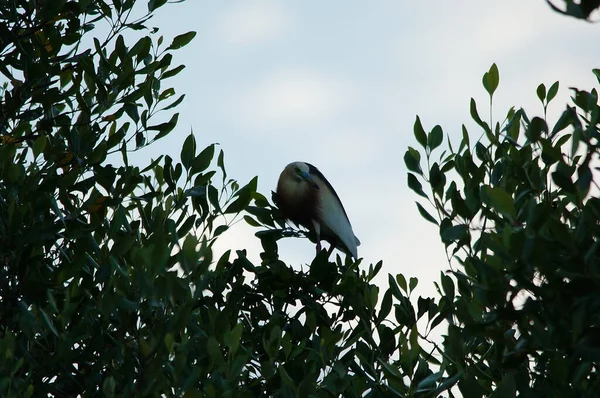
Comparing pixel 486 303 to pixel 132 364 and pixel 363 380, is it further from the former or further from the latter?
pixel 132 364

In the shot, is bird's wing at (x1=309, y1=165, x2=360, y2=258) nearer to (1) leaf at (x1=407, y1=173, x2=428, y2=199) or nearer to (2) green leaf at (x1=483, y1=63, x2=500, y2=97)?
(1) leaf at (x1=407, y1=173, x2=428, y2=199)

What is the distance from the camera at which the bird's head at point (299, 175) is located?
727 cm

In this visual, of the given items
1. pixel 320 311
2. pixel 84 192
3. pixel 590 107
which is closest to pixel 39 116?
pixel 84 192

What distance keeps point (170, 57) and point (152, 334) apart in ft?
8.32

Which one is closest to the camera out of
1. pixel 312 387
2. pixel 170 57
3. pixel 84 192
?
pixel 312 387

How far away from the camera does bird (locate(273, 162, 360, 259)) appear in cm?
680

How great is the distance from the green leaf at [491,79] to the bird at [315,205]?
327 cm

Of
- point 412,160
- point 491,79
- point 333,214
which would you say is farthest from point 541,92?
point 333,214

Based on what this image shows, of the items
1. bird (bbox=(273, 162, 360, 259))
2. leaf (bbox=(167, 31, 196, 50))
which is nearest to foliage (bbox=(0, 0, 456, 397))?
leaf (bbox=(167, 31, 196, 50))

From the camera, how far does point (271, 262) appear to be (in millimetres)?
4664

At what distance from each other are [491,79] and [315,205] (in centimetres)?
359

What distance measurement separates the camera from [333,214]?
7.09m

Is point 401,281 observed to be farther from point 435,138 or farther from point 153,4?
point 153,4

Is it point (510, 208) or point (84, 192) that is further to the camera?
point (84, 192)
